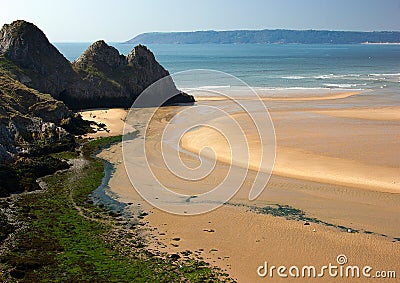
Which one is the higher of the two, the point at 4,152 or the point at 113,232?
the point at 4,152

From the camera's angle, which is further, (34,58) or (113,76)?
(113,76)

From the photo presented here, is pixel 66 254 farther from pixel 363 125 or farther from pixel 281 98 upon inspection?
pixel 281 98

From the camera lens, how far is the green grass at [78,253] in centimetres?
1116

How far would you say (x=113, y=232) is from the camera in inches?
552

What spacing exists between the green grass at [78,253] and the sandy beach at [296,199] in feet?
3.12

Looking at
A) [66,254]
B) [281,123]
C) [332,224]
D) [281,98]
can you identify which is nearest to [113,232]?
[66,254]

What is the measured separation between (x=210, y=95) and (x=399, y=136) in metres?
27.8

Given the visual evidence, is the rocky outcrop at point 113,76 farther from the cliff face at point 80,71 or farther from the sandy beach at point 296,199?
the sandy beach at point 296,199

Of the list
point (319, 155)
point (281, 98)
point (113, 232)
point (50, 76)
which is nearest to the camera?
point (113, 232)

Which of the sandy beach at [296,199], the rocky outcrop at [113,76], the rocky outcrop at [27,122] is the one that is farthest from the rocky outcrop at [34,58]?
the sandy beach at [296,199]

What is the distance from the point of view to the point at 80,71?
4147 centimetres

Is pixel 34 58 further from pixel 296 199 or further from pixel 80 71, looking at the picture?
pixel 296 199

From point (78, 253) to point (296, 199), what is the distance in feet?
29.7

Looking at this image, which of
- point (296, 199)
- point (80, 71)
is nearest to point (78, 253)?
point (296, 199)
